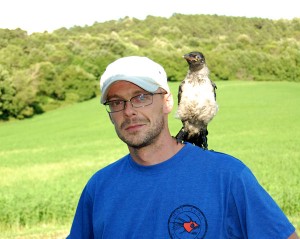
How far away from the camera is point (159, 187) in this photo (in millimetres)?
2082

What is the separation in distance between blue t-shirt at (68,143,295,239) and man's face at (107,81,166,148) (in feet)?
0.40

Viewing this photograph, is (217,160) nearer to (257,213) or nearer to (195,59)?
(257,213)

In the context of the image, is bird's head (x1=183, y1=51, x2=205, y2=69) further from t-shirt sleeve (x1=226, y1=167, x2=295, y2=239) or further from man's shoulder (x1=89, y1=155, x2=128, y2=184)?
t-shirt sleeve (x1=226, y1=167, x2=295, y2=239)

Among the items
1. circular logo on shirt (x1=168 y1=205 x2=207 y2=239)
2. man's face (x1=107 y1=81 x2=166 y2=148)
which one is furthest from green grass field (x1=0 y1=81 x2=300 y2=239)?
circular logo on shirt (x1=168 y1=205 x2=207 y2=239)

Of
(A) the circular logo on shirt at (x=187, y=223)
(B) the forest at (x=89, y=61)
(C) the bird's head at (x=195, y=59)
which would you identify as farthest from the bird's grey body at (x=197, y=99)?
(B) the forest at (x=89, y=61)

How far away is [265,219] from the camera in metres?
1.91

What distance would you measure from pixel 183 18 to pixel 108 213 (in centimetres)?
10400

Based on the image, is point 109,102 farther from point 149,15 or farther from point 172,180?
point 149,15

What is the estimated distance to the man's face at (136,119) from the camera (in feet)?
7.07

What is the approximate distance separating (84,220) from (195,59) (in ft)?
4.02

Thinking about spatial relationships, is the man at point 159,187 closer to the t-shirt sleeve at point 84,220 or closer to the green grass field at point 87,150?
the t-shirt sleeve at point 84,220

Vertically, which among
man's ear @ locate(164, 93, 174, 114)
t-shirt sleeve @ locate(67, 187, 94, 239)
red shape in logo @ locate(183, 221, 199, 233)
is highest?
man's ear @ locate(164, 93, 174, 114)

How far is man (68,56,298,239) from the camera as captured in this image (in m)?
1.94

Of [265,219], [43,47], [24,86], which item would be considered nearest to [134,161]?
[265,219]
